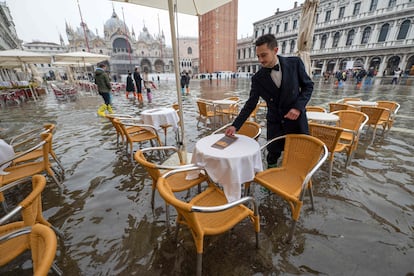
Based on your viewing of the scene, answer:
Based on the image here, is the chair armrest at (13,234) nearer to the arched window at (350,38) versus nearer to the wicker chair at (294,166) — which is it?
the wicker chair at (294,166)

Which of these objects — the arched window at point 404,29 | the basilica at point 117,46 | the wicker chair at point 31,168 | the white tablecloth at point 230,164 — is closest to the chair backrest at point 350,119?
the white tablecloth at point 230,164

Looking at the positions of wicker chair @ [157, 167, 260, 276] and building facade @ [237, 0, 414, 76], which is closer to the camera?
wicker chair @ [157, 167, 260, 276]

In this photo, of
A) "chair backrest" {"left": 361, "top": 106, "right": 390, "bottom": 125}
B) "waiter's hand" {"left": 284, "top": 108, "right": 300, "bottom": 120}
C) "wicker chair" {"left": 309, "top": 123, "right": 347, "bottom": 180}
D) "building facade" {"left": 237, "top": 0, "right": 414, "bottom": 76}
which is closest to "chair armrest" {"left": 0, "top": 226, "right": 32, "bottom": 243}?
"waiter's hand" {"left": 284, "top": 108, "right": 300, "bottom": 120}

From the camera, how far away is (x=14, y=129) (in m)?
5.95

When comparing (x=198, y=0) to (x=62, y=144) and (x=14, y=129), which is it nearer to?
(x=62, y=144)

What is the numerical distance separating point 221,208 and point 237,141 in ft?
3.30

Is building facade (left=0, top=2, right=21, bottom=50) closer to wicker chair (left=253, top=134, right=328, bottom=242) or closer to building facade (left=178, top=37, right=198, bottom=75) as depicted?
wicker chair (left=253, top=134, right=328, bottom=242)

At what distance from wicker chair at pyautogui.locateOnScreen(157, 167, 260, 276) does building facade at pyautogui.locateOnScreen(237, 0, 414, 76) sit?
88.8ft

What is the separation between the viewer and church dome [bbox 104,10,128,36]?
171ft

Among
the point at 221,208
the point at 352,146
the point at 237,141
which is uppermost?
the point at 237,141

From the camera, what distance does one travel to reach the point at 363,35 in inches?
1137

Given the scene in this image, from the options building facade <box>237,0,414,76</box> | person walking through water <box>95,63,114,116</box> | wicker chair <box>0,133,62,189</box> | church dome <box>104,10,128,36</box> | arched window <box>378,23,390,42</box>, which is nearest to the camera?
wicker chair <box>0,133,62,189</box>

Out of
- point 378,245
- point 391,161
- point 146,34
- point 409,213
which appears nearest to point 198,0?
point 378,245

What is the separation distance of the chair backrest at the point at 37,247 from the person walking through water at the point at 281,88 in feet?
5.97
